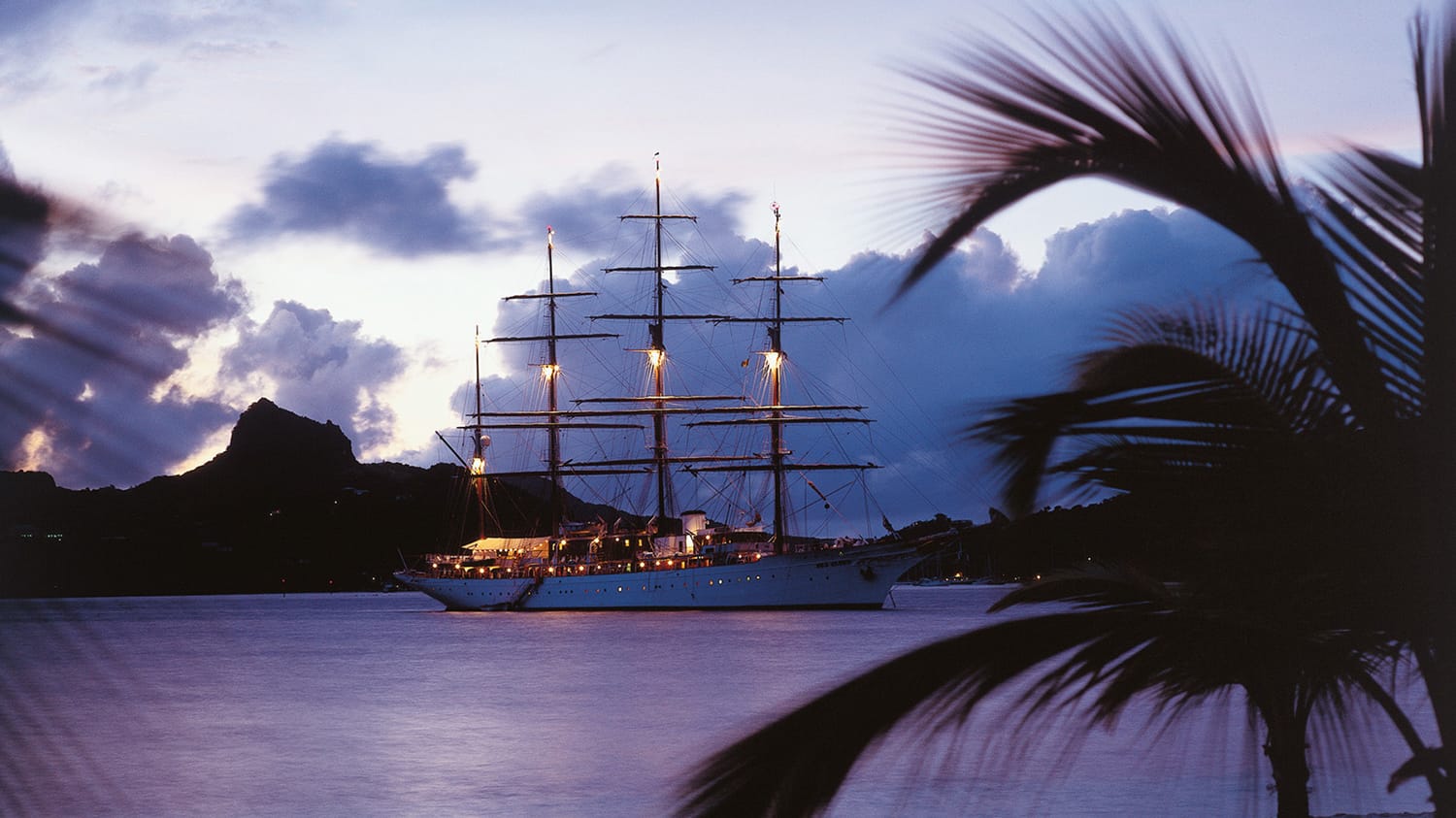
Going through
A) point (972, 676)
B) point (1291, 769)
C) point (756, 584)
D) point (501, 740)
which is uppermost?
point (972, 676)

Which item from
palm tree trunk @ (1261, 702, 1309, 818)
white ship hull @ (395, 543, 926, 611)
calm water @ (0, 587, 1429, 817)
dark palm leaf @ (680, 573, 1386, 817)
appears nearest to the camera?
calm water @ (0, 587, 1429, 817)

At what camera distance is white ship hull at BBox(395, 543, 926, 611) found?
8869 cm

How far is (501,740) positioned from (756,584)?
5718cm

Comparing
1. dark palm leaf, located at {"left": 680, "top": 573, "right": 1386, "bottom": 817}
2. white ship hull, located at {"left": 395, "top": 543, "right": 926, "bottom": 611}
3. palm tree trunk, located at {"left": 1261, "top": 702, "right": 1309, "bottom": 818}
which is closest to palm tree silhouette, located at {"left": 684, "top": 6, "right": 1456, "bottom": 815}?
dark palm leaf, located at {"left": 680, "top": 573, "right": 1386, "bottom": 817}

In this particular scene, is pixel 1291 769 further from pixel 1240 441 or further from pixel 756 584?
pixel 756 584

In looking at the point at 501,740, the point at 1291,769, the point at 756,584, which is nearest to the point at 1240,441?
the point at 1291,769

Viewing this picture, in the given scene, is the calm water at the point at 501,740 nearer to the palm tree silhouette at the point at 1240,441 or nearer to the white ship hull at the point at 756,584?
the palm tree silhouette at the point at 1240,441

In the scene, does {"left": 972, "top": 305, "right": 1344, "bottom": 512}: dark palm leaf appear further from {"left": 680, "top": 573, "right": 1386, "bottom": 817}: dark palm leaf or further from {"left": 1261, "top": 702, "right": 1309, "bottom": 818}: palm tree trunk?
{"left": 1261, "top": 702, "right": 1309, "bottom": 818}: palm tree trunk

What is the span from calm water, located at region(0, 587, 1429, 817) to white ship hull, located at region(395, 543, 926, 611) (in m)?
19.9

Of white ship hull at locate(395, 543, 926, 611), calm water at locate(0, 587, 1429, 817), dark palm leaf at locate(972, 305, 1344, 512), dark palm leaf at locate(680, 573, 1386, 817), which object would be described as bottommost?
calm water at locate(0, 587, 1429, 817)

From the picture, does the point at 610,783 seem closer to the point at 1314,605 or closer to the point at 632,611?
the point at 1314,605

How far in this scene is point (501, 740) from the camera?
3219 cm

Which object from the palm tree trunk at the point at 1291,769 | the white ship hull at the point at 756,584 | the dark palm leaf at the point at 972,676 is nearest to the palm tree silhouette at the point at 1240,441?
the dark palm leaf at the point at 972,676

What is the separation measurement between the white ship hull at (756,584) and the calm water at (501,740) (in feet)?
65.3
